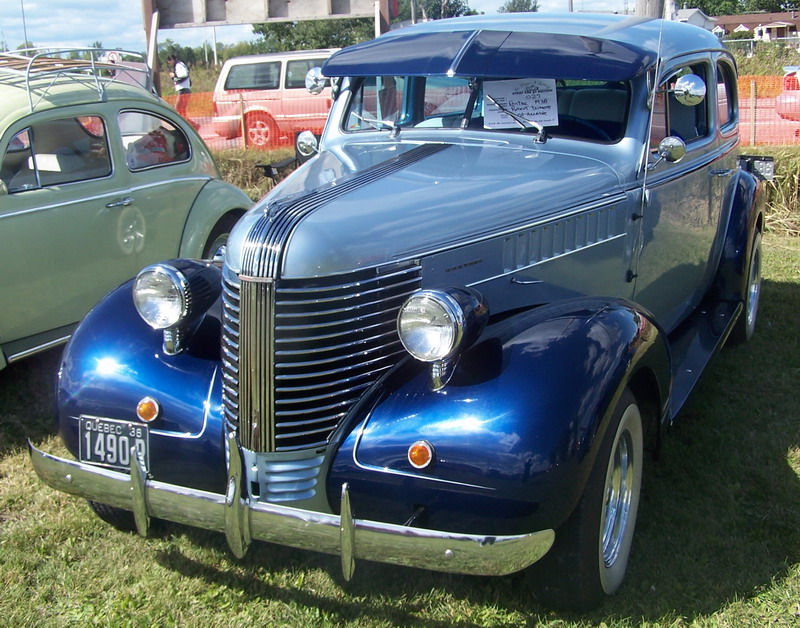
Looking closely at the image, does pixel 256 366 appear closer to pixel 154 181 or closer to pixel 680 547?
pixel 680 547

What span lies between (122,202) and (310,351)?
10.8 feet

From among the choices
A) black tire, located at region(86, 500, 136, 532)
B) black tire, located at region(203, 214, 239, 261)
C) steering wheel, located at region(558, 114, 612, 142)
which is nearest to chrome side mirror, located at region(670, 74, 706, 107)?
steering wheel, located at region(558, 114, 612, 142)

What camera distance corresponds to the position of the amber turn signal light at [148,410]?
290 centimetres

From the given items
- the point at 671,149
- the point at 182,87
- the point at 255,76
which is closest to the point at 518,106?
the point at 671,149

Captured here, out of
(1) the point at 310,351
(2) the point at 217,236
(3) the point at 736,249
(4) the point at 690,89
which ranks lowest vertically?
(2) the point at 217,236

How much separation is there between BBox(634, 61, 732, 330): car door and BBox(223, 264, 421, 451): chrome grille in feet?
5.64

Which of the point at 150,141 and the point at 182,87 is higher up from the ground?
the point at 182,87

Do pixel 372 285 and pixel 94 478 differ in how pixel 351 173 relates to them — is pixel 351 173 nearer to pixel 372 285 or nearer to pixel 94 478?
pixel 372 285

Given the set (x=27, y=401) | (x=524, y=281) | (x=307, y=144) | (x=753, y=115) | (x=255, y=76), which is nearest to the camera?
(x=524, y=281)

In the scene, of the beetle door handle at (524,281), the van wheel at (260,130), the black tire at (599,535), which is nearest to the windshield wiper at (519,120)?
the beetle door handle at (524,281)

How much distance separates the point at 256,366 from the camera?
2.63 m

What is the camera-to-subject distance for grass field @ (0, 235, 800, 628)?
9.56 ft

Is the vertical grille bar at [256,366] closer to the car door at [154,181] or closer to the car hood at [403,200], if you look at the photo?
the car hood at [403,200]

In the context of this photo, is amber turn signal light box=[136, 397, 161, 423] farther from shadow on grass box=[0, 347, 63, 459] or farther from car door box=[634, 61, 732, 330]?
car door box=[634, 61, 732, 330]
